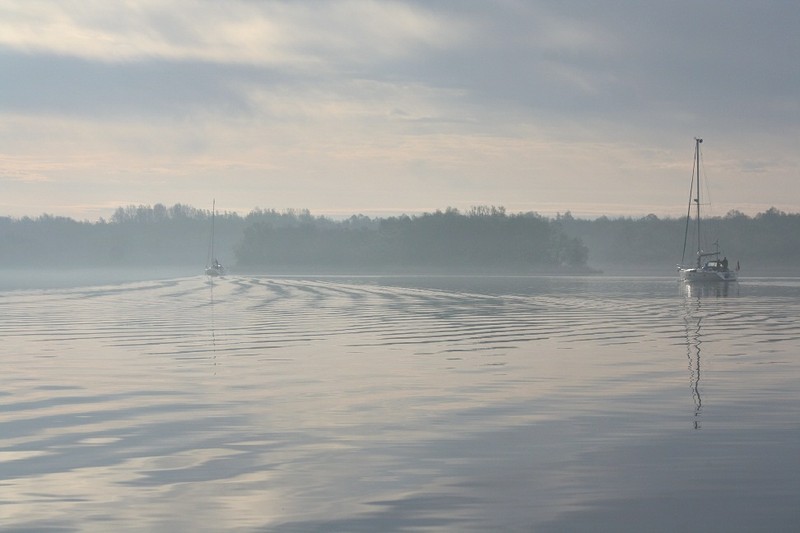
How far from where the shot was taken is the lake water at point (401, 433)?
11047 mm

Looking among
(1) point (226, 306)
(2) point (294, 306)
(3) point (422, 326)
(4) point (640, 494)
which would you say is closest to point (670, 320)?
(3) point (422, 326)

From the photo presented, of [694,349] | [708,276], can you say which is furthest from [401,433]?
[708,276]

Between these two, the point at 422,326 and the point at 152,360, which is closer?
the point at 152,360

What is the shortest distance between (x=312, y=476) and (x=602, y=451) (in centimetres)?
406

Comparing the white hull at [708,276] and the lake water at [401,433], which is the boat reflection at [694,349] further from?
the white hull at [708,276]

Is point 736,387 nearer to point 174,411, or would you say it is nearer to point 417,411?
point 417,411

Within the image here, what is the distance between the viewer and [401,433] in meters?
16.0

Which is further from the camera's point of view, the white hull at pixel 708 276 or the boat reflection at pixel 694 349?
the white hull at pixel 708 276

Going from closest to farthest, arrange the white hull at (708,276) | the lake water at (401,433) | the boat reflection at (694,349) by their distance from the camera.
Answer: the lake water at (401,433), the boat reflection at (694,349), the white hull at (708,276)

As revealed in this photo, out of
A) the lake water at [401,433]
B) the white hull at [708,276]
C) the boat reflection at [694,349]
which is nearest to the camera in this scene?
the lake water at [401,433]

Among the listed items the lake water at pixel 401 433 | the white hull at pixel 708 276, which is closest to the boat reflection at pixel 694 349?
the lake water at pixel 401 433

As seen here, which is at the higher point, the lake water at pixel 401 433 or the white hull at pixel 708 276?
the lake water at pixel 401 433

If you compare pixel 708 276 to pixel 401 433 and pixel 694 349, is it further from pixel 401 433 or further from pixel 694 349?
pixel 401 433

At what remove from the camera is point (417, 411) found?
18.3 metres
